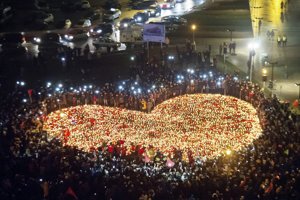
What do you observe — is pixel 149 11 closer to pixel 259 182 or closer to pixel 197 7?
pixel 197 7

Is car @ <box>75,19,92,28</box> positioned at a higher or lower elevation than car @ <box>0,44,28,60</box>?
higher

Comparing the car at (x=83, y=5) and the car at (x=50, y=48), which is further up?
the car at (x=83, y=5)

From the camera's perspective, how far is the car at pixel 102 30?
4106 cm

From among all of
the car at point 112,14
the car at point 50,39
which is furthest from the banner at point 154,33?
the car at point 112,14

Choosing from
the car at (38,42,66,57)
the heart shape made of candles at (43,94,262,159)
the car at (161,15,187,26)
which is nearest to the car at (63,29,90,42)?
the car at (38,42,66,57)

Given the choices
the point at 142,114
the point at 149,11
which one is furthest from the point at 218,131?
the point at 149,11

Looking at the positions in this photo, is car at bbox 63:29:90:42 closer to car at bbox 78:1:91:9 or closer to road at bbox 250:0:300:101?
car at bbox 78:1:91:9

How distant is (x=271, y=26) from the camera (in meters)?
43.2

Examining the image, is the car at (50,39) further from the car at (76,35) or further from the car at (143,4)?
the car at (143,4)

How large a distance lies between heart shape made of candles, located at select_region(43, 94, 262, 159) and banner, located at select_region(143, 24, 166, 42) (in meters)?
5.30

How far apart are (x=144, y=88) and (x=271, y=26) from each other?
22.5 metres

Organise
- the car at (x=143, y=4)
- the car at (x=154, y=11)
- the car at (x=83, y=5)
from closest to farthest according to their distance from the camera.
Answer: the car at (x=154, y=11), the car at (x=143, y=4), the car at (x=83, y=5)

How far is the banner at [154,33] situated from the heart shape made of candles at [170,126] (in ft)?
17.4

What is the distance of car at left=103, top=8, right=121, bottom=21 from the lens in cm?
4790
